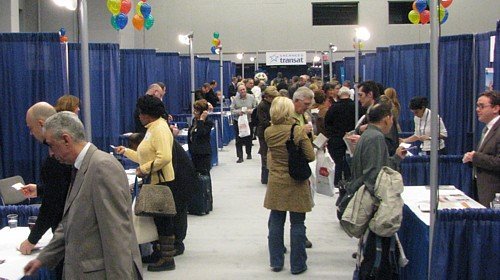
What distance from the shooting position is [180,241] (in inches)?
234

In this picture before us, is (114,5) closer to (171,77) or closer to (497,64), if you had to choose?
(171,77)

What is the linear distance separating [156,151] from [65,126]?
2353 millimetres

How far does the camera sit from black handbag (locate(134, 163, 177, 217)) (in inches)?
196

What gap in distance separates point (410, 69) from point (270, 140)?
5468mm

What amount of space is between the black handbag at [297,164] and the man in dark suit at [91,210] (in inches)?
92.8

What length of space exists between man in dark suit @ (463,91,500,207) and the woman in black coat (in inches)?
136

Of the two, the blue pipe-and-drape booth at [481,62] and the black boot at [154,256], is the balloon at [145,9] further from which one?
the black boot at [154,256]

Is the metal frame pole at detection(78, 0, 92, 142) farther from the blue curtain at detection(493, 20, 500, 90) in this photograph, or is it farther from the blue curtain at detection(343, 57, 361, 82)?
the blue curtain at detection(343, 57, 361, 82)

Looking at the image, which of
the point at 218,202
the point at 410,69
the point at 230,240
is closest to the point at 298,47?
the point at 410,69

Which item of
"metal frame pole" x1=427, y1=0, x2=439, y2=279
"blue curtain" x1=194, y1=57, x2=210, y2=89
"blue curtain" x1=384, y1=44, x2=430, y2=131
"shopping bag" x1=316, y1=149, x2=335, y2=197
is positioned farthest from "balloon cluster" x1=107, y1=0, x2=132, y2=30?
"metal frame pole" x1=427, y1=0, x2=439, y2=279

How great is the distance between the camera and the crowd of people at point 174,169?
277 centimetres

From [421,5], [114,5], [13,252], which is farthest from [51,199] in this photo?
[421,5]

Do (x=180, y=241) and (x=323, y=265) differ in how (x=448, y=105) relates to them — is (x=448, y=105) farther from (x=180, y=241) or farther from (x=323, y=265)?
(x=180, y=241)

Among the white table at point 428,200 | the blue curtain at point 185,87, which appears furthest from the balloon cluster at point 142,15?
the white table at point 428,200
